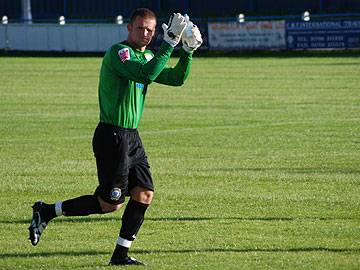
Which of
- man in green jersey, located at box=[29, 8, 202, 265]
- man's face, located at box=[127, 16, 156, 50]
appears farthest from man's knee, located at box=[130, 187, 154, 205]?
man's face, located at box=[127, 16, 156, 50]

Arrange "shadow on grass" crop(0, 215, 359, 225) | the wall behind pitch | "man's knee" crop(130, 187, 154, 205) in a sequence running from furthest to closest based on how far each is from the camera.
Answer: the wall behind pitch → "shadow on grass" crop(0, 215, 359, 225) → "man's knee" crop(130, 187, 154, 205)

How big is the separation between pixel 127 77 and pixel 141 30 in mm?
399

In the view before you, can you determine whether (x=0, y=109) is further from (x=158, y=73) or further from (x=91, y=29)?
(x=91, y=29)

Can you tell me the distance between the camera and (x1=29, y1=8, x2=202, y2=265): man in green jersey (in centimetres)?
900

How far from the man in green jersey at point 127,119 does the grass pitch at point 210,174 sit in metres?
0.47

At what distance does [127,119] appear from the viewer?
9.18 m

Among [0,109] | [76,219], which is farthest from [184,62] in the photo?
[0,109]

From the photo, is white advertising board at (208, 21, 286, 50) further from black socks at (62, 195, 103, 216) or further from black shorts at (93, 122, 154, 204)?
black shorts at (93, 122, 154, 204)

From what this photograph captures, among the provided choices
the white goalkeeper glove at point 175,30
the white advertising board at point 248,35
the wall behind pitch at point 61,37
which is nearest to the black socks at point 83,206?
the white goalkeeper glove at point 175,30

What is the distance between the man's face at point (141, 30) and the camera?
9.01m

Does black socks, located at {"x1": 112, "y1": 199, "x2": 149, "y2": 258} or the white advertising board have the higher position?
black socks, located at {"x1": 112, "y1": 199, "x2": 149, "y2": 258}

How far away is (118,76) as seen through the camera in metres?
9.12

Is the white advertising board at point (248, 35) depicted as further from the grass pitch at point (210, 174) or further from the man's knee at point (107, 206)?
the man's knee at point (107, 206)

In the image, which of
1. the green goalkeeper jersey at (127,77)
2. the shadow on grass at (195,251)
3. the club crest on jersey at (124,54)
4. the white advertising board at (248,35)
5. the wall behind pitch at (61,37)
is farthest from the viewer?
the wall behind pitch at (61,37)
